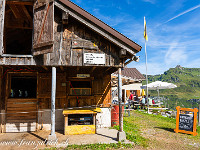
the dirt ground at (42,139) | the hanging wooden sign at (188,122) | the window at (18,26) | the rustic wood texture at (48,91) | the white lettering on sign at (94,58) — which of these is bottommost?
the dirt ground at (42,139)

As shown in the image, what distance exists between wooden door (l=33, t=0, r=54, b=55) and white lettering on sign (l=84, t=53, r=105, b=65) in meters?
1.63

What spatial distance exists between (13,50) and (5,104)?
13.4ft

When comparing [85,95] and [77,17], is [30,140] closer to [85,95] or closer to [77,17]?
[85,95]

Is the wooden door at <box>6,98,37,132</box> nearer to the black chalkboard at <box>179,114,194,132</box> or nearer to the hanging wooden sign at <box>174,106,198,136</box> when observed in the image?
the hanging wooden sign at <box>174,106,198,136</box>

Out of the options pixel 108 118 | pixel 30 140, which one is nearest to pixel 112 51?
pixel 108 118

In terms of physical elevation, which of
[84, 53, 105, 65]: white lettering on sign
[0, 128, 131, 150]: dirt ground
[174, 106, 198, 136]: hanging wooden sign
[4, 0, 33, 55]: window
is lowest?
[0, 128, 131, 150]: dirt ground

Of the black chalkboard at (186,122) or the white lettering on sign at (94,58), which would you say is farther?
the black chalkboard at (186,122)

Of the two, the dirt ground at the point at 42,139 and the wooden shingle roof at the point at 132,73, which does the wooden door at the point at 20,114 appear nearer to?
the dirt ground at the point at 42,139

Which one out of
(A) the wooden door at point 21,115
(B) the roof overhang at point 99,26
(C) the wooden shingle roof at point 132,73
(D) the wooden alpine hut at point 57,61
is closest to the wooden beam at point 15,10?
(D) the wooden alpine hut at point 57,61

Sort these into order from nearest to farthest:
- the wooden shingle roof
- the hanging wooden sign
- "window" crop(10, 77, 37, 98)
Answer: the hanging wooden sign → "window" crop(10, 77, 37, 98) → the wooden shingle roof

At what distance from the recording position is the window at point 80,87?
8.72 meters

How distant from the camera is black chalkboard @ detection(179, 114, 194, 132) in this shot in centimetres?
802

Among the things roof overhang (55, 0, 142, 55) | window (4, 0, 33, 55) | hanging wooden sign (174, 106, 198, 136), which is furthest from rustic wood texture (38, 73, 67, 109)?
hanging wooden sign (174, 106, 198, 136)

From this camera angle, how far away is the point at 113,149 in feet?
19.2
